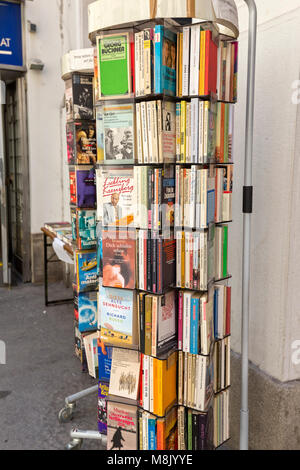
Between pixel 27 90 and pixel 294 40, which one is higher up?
pixel 27 90

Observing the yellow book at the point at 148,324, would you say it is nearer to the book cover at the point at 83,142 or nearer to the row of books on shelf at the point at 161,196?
the row of books on shelf at the point at 161,196

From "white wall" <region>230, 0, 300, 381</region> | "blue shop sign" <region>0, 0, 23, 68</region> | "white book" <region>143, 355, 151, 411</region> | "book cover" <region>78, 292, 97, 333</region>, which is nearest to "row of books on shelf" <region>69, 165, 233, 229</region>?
"white wall" <region>230, 0, 300, 381</region>

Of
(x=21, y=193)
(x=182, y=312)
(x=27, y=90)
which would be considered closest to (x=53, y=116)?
(x=27, y=90)

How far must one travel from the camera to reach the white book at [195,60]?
1464mm

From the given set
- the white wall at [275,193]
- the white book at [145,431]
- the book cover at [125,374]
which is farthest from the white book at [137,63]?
the white book at [145,431]

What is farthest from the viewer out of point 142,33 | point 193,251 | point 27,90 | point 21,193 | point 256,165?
point 21,193

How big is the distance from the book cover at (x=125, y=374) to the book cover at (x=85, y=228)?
47.1 inches

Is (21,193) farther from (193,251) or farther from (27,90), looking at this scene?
(193,251)

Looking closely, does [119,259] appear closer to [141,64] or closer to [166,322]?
[166,322]

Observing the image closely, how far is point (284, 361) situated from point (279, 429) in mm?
294

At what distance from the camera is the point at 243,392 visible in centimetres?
174

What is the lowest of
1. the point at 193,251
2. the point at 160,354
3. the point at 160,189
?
the point at 160,354

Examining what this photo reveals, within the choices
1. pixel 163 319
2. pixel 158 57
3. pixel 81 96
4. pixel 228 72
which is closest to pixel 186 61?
pixel 158 57

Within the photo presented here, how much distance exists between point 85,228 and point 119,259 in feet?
3.85
